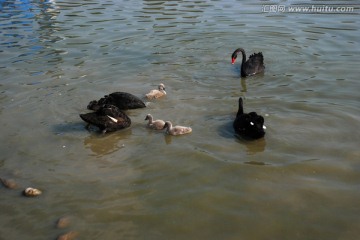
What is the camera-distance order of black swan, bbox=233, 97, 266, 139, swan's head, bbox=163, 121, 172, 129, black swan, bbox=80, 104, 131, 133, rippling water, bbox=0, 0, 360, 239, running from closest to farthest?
rippling water, bbox=0, 0, 360, 239 < black swan, bbox=233, 97, 266, 139 < swan's head, bbox=163, 121, 172, 129 < black swan, bbox=80, 104, 131, 133

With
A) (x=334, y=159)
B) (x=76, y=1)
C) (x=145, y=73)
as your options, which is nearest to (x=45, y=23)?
(x=76, y=1)

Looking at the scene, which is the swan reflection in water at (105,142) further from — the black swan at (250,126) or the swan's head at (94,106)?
the black swan at (250,126)

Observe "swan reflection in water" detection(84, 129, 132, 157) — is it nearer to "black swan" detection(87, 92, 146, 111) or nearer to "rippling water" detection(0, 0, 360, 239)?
"rippling water" detection(0, 0, 360, 239)

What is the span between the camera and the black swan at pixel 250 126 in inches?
248

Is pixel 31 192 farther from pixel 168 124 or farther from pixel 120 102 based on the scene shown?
pixel 120 102

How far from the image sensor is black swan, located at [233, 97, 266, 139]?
629 centimetres

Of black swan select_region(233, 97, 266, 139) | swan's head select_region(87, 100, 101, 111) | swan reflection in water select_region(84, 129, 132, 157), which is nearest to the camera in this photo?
black swan select_region(233, 97, 266, 139)

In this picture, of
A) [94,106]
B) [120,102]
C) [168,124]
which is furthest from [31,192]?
[120,102]

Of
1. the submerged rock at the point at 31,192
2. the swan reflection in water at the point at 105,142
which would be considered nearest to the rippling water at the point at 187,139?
the swan reflection in water at the point at 105,142

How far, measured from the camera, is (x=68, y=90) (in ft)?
30.2

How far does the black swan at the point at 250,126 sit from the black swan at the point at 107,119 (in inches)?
80.2

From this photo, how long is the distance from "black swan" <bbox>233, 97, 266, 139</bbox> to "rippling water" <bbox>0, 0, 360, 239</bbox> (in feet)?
0.70

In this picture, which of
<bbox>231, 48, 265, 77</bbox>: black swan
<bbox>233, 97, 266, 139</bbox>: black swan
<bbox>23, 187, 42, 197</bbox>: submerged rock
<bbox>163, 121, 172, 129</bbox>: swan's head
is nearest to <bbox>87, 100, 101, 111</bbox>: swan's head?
<bbox>163, 121, 172, 129</bbox>: swan's head

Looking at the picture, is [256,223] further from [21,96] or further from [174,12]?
[174,12]
